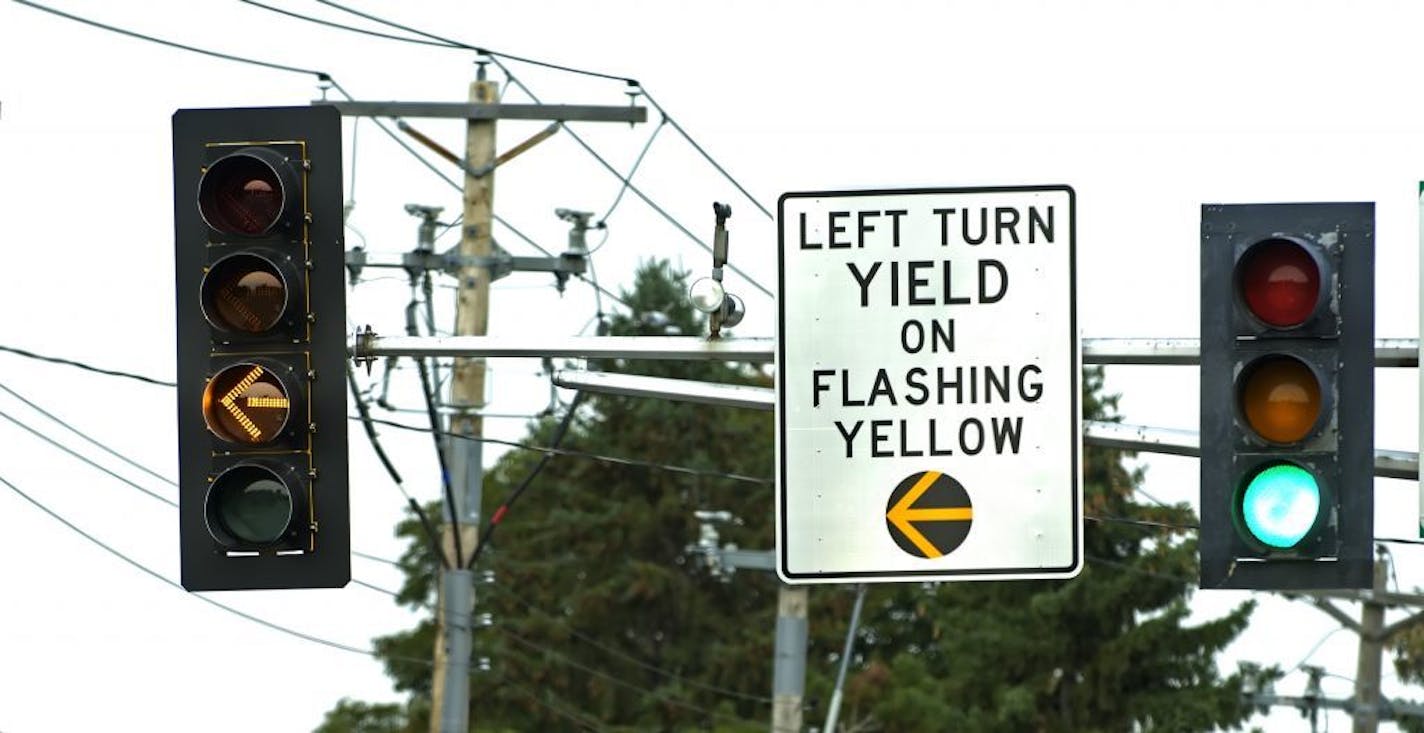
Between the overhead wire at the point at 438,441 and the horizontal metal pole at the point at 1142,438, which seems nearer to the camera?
the horizontal metal pole at the point at 1142,438

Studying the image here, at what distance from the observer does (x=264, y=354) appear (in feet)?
30.8

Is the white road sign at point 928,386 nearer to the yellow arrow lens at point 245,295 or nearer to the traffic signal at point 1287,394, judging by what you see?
the traffic signal at point 1287,394

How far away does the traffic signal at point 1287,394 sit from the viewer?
8625mm

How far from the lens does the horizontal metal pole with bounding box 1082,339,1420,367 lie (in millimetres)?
9227

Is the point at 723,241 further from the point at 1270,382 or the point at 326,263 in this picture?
the point at 1270,382

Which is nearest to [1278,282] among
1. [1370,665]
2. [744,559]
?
[744,559]

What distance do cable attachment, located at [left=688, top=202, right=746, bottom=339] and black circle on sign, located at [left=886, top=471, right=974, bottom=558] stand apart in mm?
1342

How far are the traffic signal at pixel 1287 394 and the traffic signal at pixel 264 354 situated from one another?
114 inches

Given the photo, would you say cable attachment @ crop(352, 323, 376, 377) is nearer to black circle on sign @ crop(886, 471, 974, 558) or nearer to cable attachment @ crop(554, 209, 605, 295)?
black circle on sign @ crop(886, 471, 974, 558)

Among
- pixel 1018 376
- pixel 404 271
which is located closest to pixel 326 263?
pixel 1018 376

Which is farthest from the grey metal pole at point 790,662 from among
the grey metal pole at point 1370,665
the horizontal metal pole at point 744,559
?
the grey metal pole at point 1370,665

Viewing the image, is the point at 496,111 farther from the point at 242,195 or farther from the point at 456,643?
the point at 242,195

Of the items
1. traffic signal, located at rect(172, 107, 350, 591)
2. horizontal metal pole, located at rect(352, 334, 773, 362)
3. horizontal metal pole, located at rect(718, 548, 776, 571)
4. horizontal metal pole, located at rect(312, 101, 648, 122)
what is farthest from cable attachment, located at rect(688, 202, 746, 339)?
horizontal metal pole, located at rect(718, 548, 776, 571)

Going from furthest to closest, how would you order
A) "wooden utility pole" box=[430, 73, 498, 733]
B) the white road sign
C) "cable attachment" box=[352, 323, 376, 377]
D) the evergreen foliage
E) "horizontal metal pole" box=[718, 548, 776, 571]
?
the evergreen foliage → "horizontal metal pole" box=[718, 548, 776, 571] → "wooden utility pole" box=[430, 73, 498, 733] → "cable attachment" box=[352, 323, 376, 377] → the white road sign
